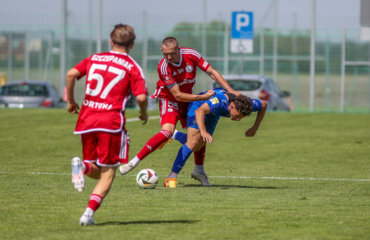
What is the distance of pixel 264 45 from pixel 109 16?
650cm

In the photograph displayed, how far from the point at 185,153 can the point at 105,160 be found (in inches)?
110

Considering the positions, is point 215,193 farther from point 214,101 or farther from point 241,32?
point 241,32

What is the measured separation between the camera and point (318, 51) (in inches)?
914

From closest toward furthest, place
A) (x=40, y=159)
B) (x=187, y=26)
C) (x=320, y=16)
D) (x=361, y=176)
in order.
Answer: (x=361, y=176) < (x=40, y=159) < (x=320, y=16) < (x=187, y=26)

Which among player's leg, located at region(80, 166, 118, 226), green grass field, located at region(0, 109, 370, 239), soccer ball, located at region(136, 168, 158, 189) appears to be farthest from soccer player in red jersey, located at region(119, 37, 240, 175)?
player's leg, located at region(80, 166, 118, 226)

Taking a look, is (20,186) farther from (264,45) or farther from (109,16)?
(264,45)

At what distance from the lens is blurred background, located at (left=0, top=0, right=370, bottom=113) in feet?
75.7

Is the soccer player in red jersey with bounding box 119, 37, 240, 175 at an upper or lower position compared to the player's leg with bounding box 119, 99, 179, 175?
upper

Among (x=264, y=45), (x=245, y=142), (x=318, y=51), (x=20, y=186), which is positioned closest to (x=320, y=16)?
(x=318, y=51)

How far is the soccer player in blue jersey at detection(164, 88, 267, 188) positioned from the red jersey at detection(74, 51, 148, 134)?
6.35 ft

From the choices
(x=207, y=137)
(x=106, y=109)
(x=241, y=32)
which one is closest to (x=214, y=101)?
(x=207, y=137)

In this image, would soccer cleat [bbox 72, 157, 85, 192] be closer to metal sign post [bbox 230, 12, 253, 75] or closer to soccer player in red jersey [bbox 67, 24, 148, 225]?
soccer player in red jersey [bbox 67, 24, 148, 225]

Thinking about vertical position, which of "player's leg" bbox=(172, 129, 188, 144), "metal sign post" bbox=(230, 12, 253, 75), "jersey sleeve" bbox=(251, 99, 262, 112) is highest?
"metal sign post" bbox=(230, 12, 253, 75)

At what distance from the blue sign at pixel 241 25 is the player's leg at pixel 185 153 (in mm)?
13175
